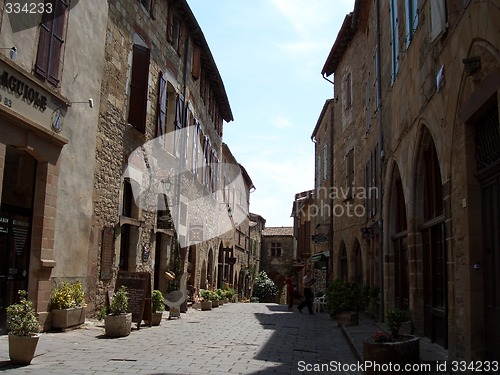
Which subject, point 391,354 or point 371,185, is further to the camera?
point 371,185

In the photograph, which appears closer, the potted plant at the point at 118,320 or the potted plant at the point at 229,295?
the potted plant at the point at 118,320

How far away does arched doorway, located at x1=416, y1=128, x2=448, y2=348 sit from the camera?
7673 millimetres

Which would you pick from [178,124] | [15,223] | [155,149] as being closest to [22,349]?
[15,223]

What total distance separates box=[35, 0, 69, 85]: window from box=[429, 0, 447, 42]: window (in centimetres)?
614

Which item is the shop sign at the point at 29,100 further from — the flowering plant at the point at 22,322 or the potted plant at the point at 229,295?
the potted plant at the point at 229,295

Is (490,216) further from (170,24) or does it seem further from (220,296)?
(220,296)

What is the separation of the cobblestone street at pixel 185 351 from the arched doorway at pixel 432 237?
1399mm

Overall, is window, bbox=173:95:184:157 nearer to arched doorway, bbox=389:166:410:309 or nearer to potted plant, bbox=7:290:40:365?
arched doorway, bbox=389:166:410:309

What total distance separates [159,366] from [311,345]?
11.8ft

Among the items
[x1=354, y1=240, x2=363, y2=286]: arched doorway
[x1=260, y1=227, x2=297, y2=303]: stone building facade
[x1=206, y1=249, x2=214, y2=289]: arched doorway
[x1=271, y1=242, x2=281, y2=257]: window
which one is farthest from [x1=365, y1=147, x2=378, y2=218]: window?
[x1=271, y1=242, x2=281, y2=257]: window

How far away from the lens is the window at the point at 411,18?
864cm

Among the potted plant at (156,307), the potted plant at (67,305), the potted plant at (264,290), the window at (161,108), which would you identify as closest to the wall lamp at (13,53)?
the potted plant at (67,305)

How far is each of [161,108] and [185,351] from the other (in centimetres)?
834

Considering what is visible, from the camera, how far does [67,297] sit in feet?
30.2
